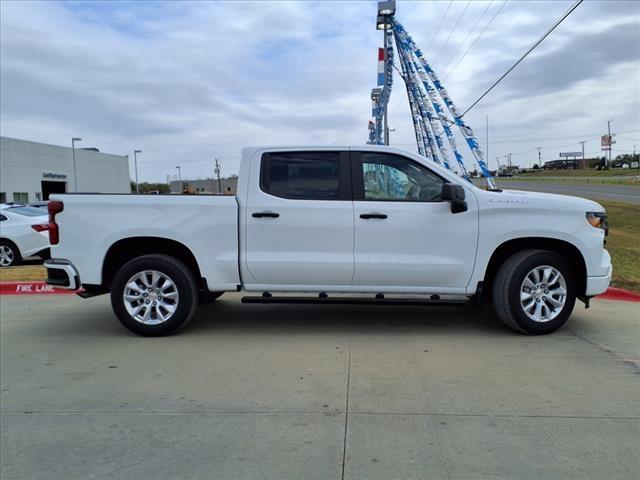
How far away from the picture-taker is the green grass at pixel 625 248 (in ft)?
25.2

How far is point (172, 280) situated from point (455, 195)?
10.1 feet

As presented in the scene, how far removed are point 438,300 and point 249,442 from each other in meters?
3.01

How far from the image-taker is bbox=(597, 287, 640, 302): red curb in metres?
7.14

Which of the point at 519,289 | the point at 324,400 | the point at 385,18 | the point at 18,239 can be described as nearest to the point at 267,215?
the point at 324,400

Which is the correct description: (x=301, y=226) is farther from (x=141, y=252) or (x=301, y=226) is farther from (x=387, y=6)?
(x=387, y=6)

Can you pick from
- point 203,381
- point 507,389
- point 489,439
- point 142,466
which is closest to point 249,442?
point 142,466

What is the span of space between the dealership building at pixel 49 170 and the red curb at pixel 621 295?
4978cm

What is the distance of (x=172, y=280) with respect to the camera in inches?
219

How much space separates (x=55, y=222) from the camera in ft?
18.4

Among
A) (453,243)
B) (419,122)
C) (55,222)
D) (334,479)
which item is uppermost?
(419,122)

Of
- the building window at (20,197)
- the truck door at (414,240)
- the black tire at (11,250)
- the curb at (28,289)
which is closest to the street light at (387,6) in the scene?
the black tire at (11,250)

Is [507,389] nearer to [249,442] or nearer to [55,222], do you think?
[249,442]

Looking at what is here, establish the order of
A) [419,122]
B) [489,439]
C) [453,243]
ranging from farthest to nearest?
1. [419,122]
2. [453,243]
3. [489,439]

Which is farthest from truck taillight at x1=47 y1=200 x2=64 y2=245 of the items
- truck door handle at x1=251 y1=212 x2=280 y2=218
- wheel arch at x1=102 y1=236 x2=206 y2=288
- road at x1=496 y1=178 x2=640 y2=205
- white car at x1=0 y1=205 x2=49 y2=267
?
road at x1=496 y1=178 x2=640 y2=205
